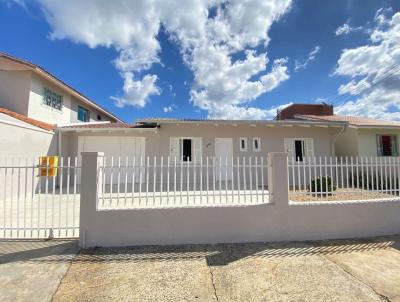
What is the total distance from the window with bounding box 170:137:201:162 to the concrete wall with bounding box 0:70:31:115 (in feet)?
25.8

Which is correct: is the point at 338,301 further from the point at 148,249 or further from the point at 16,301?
the point at 16,301

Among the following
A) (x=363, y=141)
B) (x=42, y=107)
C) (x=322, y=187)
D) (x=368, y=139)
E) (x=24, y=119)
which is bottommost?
(x=322, y=187)

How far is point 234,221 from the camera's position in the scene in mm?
5094

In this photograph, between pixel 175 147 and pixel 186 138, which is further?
pixel 186 138

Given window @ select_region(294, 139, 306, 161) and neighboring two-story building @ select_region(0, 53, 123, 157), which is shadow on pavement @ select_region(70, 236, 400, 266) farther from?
window @ select_region(294, 139, 306, 161)

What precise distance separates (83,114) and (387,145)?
2109 cm

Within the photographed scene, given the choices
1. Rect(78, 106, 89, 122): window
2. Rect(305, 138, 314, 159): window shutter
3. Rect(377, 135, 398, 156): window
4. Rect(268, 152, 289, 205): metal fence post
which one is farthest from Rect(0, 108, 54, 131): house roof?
Rect(377, 135, 398, 156): window

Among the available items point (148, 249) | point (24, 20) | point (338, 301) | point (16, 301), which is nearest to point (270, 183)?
point (338, 301)

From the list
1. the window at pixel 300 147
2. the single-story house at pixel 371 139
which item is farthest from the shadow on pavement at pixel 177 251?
the single-story house at pixel 371 139

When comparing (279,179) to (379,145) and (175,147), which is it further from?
(379,145)

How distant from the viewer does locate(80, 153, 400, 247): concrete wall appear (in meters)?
4.82

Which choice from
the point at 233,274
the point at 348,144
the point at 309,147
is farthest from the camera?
the point at 348,144

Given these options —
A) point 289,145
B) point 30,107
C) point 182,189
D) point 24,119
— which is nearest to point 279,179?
point 182,189

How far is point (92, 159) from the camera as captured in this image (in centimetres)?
484
